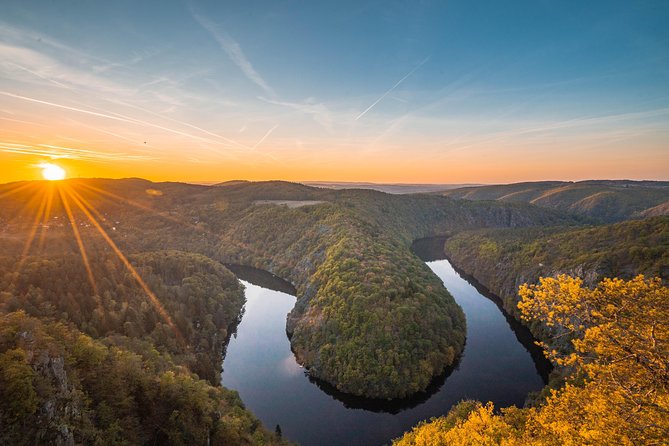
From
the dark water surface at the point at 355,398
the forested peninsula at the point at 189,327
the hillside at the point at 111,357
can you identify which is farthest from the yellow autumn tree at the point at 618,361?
the dark water surface at the point at 355,398

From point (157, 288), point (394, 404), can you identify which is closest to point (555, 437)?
point (394, 404)

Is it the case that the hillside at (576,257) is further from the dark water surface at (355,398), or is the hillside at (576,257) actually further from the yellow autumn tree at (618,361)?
the yellow autumn tree at (618,361)

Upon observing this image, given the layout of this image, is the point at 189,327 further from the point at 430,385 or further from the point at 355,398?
the point at 430,385

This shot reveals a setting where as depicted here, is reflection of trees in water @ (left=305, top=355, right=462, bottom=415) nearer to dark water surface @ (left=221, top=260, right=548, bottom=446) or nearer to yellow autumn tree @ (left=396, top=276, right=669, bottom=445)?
dark water surface @ (left=221, top=260, right=548, bottom=446)

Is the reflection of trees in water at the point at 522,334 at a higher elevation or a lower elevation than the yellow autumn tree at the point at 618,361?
lower

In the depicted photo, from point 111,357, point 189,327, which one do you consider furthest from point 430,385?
point 189,327

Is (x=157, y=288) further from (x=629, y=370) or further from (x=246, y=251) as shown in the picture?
(x=629, y=370)

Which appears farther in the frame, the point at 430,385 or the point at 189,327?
the point at 189,327

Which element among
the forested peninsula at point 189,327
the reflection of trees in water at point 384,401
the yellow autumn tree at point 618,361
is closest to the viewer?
the yellow autumn tree at point 618,361
